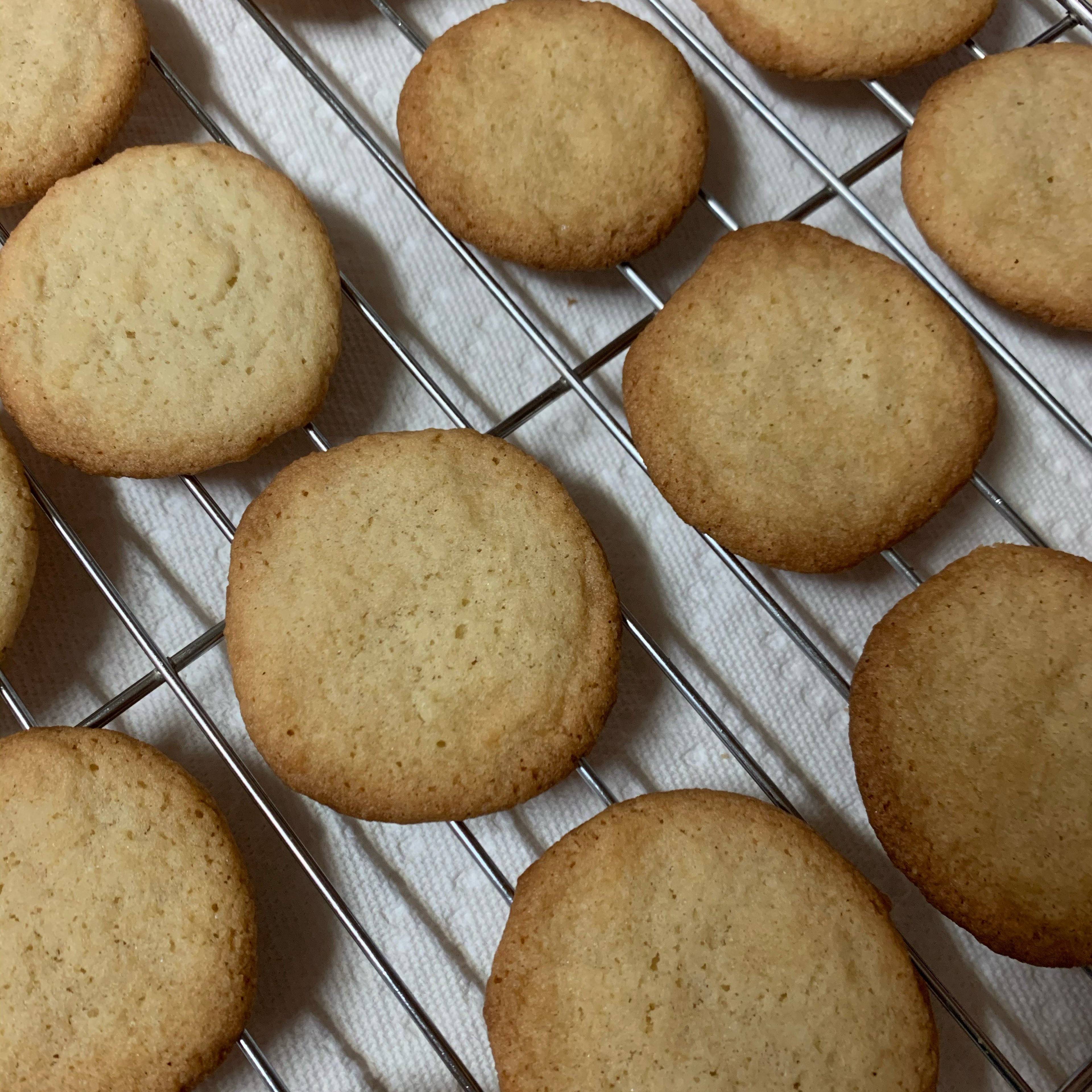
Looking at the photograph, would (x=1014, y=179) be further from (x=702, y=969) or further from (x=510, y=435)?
(x=702, y=969)

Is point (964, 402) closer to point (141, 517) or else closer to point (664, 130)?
point (664, 130)

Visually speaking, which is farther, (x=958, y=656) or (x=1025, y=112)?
(x=1025, y=112)

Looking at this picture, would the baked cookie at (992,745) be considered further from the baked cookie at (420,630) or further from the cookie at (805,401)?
the baked cookie at (420,630)

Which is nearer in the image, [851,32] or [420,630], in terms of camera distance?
[420,630]

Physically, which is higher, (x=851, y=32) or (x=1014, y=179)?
(x=851, y=32)

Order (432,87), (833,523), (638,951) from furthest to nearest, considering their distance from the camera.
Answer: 1. (432,87)
2. (833,523)
3. (638,951)

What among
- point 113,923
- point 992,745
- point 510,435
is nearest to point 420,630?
point 510,435

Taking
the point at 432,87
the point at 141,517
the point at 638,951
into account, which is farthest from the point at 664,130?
the point at 638,951
